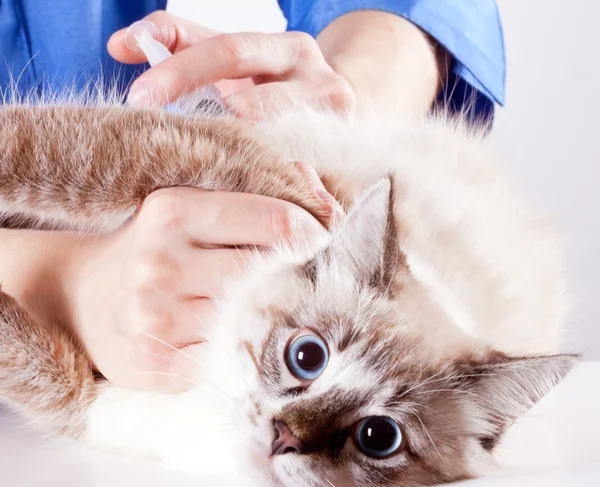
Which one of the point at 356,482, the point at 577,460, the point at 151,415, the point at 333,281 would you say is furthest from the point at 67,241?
the point at 577,460

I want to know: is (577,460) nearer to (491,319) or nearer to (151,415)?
(491,319)

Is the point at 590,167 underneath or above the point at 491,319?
underneath

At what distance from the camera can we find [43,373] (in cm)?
101

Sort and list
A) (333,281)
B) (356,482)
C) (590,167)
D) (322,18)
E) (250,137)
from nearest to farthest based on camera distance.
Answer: (356,482) < (333,281) < (250,137) < (322,18) < (590,167)

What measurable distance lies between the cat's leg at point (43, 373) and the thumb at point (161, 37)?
23.4 inches

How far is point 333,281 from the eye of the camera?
35.8 inches

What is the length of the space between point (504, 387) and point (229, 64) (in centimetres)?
79

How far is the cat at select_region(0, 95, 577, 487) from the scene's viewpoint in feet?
2.64

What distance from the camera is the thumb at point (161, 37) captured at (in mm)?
1330

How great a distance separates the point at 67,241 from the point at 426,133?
28.5 inches

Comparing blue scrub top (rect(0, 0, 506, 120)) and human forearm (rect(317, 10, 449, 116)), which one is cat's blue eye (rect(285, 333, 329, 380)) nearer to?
human forearm (rect(317, 10, 449, 116))

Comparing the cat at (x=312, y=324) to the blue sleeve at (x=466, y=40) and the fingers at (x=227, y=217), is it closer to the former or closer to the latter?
the fingers at (x=227, y=217)

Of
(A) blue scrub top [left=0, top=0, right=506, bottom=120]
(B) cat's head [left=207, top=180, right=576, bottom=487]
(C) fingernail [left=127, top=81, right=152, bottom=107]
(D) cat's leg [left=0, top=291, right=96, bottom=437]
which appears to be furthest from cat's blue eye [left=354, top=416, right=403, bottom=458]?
(A) blue scrub top [left=0, top=0, right=506, bottom=120]

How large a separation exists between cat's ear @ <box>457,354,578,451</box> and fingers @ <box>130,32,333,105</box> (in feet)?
2.39
